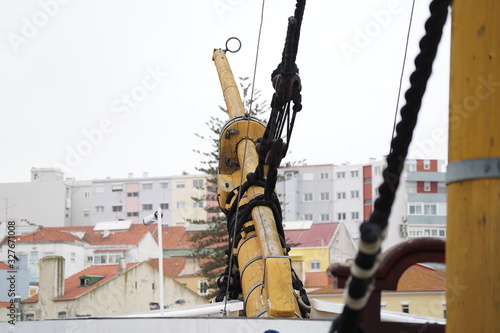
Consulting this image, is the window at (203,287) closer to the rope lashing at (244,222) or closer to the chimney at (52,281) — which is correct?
the chimney at (52,281)

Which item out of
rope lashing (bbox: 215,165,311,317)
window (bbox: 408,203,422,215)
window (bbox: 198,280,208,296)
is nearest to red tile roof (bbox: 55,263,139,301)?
window (bbox: 198,280,208,296)

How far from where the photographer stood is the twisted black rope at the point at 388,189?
225 centimetres

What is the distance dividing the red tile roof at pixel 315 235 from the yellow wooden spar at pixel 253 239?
4471 cm

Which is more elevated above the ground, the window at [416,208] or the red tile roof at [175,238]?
the window at [416,208]

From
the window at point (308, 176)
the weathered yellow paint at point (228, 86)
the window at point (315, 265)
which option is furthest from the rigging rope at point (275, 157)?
the window at point (308, 176)

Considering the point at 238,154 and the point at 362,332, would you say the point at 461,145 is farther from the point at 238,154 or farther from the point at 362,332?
the point at 238,154

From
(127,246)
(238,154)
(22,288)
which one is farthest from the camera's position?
(127,246)

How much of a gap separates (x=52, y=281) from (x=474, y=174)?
38.3m

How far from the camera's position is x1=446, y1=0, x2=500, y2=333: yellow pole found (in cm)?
219

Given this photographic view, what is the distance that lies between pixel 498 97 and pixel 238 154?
5.99m

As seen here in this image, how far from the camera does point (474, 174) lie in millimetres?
2230

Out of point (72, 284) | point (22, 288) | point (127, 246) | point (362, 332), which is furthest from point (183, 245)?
point (362, 332)

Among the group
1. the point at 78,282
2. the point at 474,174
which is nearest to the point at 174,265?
the point at 78,282

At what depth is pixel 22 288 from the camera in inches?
1363
